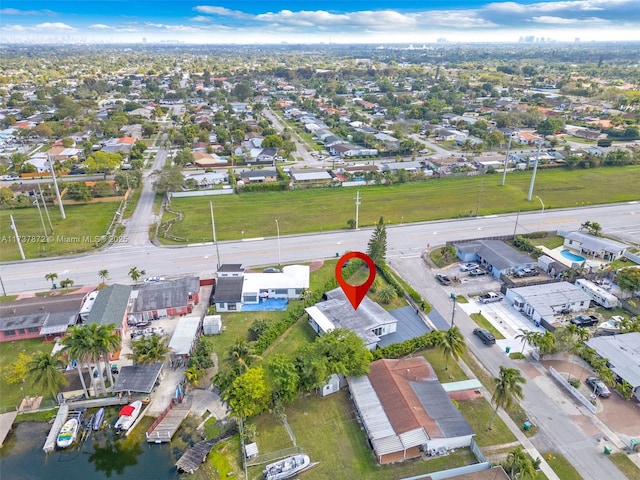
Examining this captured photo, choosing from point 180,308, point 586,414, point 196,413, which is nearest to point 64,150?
point 180,308

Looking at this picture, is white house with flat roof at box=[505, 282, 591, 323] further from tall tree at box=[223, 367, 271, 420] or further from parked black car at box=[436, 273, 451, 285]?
tall tree at box=[223, 367, 271, 420]

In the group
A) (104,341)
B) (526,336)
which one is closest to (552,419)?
(526,336)

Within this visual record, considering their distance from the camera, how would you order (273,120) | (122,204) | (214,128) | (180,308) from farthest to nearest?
(273,120) < (214,128) < (122,204) < (180,308)

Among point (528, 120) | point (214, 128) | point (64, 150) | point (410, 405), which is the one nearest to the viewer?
point (410, 405)

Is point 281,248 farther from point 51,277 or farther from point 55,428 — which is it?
point 55,428

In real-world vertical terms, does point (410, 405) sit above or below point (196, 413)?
above

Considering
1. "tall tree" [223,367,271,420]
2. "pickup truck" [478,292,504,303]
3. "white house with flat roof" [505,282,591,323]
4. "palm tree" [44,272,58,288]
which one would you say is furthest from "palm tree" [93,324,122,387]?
"white house with flat roof" [505,282,591,323]

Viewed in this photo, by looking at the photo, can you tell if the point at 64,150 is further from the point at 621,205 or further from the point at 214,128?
the point at 621,205
